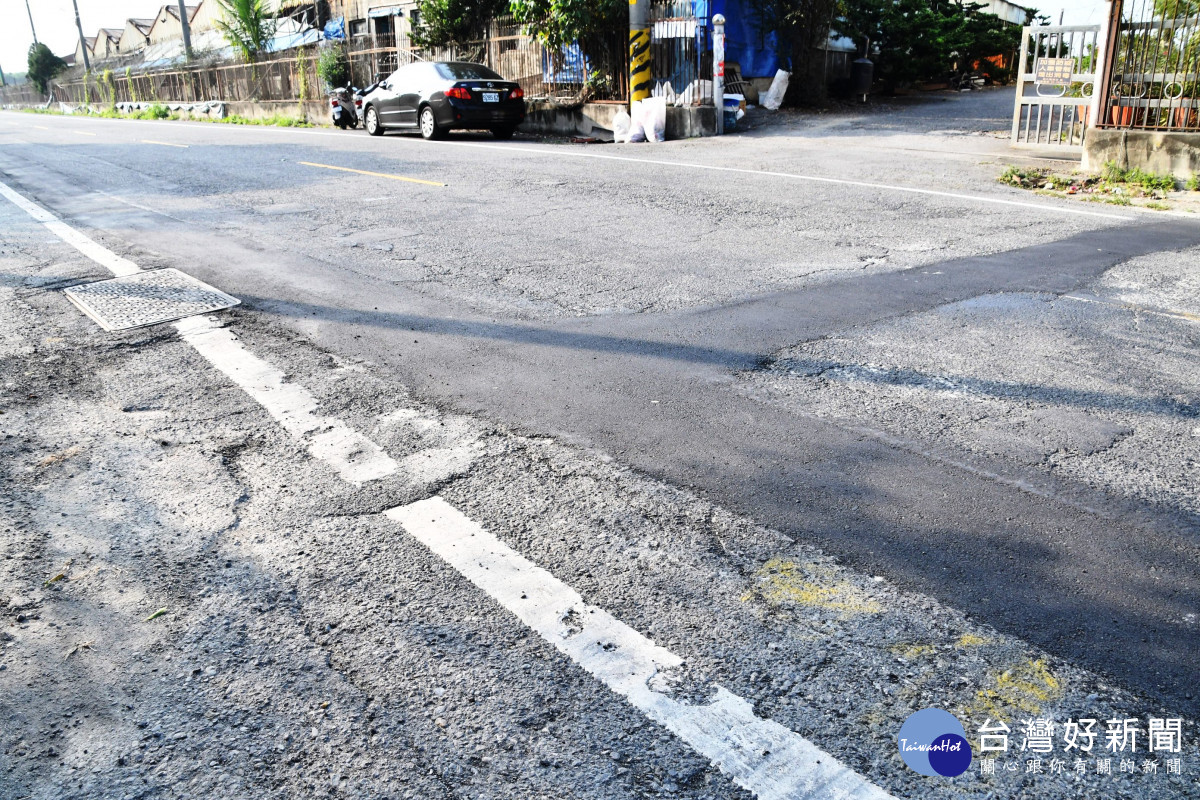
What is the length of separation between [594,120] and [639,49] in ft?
6.15

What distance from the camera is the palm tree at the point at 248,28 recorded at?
36.6 metres

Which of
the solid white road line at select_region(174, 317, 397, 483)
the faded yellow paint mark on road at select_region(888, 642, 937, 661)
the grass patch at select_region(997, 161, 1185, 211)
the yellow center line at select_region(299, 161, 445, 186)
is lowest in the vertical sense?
the faded yellow paint mark on road at select_region(888, 642, 937, 661)

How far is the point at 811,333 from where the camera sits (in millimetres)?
5082

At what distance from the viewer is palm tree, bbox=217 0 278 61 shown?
3659cm

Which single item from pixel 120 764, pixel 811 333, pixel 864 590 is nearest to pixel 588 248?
pixel 811 333

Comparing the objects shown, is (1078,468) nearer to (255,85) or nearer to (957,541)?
(957,541)

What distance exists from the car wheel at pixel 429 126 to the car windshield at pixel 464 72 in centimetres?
82

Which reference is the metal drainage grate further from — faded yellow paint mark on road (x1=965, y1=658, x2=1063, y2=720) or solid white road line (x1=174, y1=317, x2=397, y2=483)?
faded yellow paint mark on road (x1=965, y1=658, x2=1063, y2=720)

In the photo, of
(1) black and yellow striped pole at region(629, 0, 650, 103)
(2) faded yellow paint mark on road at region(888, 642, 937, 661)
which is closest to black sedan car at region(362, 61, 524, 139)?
(1) black and yellow striped pole at region(629, 0, 650, 103)

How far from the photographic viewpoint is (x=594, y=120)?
19.7 meters

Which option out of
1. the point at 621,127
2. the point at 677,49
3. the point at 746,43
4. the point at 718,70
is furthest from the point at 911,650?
the point at 746,43

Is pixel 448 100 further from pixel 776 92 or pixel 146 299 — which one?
pixel 146 299

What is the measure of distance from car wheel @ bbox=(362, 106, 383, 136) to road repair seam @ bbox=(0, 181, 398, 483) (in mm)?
16074

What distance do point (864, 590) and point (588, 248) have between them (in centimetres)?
524
